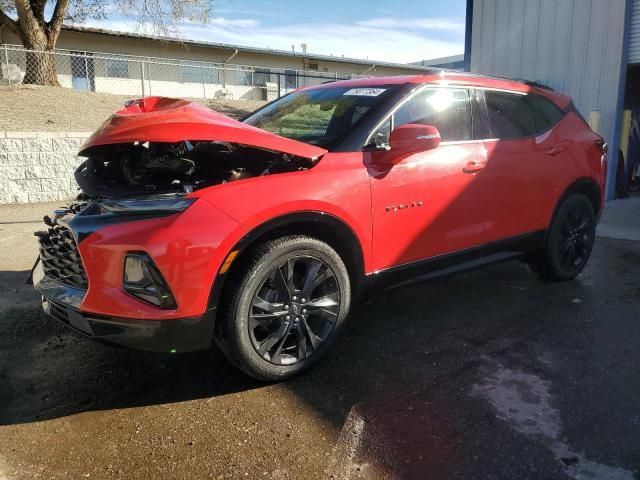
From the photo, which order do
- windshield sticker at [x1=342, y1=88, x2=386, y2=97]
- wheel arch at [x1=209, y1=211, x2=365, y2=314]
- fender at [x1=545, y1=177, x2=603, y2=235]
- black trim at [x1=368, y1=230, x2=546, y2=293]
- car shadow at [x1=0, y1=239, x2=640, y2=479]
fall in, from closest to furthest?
car shadow at [x1=0, y1=239, x2=640, y2=479]
wheel arch at [x1=209, y1=211, x2=365, y2=314]
black trim at [x1=368, y1=230, x2=546, y2=293]
windshield sticker at [x1=342, y1=88, x2=386, y2=97]
fender at [x1=545, y1=177, x2=603, y2=235]

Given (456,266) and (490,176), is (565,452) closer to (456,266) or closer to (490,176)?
(456,266)

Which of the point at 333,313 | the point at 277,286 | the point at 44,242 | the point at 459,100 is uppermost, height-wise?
the point at 459,100

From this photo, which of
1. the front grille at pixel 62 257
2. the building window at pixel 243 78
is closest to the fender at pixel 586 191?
the front grille at pixel 62 257

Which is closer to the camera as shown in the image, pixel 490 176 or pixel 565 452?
pixel 565 452

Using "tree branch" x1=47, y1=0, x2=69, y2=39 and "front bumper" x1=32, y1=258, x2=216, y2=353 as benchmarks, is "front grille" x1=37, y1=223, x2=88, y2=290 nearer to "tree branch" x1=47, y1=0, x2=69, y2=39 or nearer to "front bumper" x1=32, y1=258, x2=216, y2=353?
"front bumper" x1=32, y1=258, x2=216, y2=353

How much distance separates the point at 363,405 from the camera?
2918 millimetres

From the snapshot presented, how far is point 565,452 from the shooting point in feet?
8.20

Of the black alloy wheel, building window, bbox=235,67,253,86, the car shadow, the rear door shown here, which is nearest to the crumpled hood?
the black alloy wheel

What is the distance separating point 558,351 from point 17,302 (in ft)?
13.6

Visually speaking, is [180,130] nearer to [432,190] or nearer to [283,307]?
[283,307]

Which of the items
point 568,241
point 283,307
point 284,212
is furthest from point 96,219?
point 568,241

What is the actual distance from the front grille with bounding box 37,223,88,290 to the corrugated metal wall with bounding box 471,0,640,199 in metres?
8.77

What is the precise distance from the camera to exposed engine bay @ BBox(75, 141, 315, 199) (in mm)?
3043

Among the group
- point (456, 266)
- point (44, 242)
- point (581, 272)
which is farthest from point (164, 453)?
point (581, 272)
